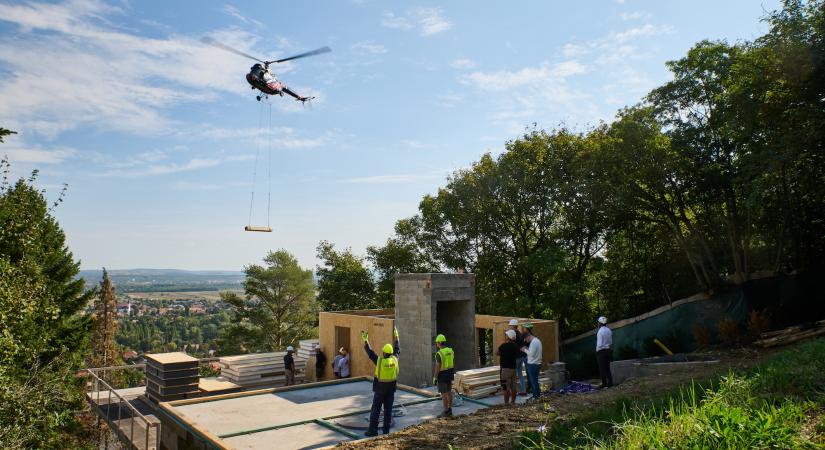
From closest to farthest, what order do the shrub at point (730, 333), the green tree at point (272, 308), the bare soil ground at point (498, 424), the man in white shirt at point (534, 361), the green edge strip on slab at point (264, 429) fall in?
the bare soil ground at point (498, 424) → the green edge strip on slab at point (264, 429) → the man in white shirt at point (534, 361) → the shrub at point (730, 333) → the green tree at point (272, 308)

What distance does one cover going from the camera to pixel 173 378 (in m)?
18.4

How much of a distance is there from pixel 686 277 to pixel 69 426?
2864cm

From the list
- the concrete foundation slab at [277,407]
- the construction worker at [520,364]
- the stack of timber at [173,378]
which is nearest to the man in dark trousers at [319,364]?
the stack of timber at [173,378]

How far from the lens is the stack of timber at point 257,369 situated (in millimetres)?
Result: 21436

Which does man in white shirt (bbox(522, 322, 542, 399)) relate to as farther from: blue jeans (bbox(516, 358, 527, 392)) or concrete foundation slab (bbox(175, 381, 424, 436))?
concrete foundation slab (bbox(175, 381, 424, 436))

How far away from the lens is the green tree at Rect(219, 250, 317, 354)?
42.9 metres

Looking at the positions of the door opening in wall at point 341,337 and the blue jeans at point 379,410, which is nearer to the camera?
the blue jeans at point 379,410

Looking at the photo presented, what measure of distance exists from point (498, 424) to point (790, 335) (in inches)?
464

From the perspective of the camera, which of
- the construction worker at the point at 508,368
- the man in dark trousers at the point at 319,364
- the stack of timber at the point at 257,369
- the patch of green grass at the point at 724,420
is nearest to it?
the patch of green grass at the point at 724,420

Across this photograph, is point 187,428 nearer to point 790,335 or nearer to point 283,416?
point 283,416

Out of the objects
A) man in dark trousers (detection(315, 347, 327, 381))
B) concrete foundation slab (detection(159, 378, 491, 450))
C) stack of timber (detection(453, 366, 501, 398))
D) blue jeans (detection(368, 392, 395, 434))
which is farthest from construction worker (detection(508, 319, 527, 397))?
man in dark trousers (detection(315, 347, 327, 381))

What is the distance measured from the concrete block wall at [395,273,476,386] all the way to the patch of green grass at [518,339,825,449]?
27.7ft

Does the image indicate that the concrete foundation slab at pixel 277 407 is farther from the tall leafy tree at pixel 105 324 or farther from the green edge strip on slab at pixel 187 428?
the tall leafy tree at pixel 105 324

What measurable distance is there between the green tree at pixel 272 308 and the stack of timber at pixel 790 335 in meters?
35.7
